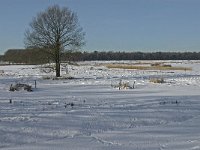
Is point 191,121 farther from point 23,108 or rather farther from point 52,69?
point 52,69

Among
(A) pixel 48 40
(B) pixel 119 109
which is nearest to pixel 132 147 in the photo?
(B) pixel 119 109

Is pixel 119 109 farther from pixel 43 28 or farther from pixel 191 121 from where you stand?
pixel 43 28

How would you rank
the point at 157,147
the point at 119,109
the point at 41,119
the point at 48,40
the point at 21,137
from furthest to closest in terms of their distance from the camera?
the point at 48,40 → the point at 119,109 → the point at 41,119 → the point at 21,137 → the point at 157,147

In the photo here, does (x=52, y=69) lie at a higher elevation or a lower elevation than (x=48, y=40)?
lower

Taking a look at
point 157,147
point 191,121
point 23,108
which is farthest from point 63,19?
point 157,147

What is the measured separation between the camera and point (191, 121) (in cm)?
1098

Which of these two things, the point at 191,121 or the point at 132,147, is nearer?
the point at 132,147

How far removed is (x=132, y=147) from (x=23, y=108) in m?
6.07

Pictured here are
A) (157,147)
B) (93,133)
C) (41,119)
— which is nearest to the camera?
(157,147)

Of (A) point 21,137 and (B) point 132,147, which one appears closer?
(B) point 132,147

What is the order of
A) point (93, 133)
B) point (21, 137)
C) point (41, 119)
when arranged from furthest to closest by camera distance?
point (41, 119), point (93, 133), point (21, 137)

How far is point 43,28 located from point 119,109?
3249cm

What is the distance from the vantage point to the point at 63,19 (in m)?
45.2

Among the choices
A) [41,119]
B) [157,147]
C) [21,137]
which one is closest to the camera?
[157,147]
